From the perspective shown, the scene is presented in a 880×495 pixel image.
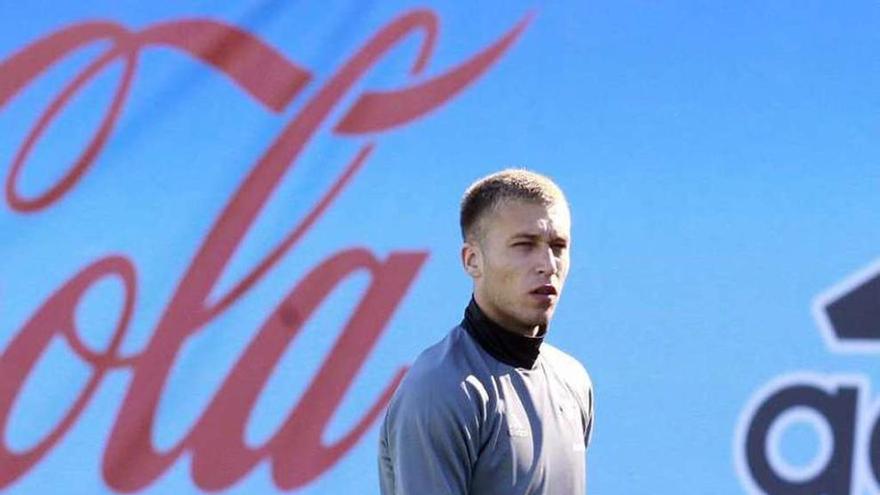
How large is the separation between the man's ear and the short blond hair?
0.01 m

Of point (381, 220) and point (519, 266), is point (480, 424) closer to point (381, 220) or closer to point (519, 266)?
point (519, 266)

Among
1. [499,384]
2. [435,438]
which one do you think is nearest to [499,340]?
[499,384]

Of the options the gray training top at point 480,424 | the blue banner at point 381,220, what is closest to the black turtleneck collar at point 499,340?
the gray training top at point 480,424

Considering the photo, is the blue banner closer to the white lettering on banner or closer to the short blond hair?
the white lettering on banner

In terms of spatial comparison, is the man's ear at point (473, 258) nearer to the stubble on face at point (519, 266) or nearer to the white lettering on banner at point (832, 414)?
the stubble on face at point (519, 266)

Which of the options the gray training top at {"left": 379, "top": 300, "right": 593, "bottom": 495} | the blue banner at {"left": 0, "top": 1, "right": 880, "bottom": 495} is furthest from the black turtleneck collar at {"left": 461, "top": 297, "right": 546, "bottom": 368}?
the blue banner at {"left": 0, "top": 1, "right": 880, "bottom": 495}

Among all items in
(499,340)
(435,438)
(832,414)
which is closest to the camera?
(435,438)

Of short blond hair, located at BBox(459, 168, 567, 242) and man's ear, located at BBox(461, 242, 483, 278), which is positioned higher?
short blond hair, located at BBox(459, 168, 567, 242)

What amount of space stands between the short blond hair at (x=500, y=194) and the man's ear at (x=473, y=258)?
0.01 m

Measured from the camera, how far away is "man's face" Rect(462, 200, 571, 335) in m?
1.64

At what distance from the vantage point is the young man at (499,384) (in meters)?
1.54

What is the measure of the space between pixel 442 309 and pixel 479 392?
94cm

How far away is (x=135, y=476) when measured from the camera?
8.20ft

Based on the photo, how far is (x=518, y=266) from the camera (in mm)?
1645
